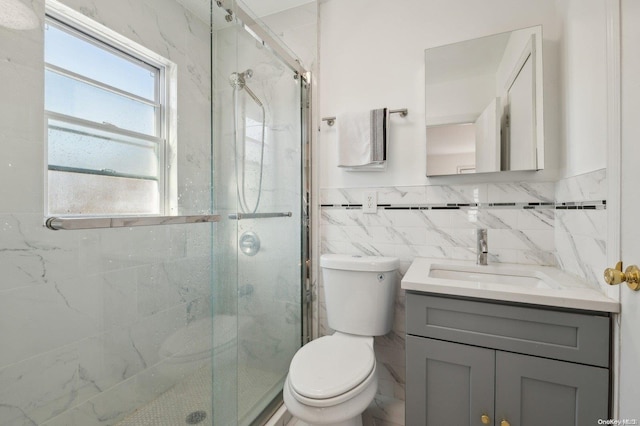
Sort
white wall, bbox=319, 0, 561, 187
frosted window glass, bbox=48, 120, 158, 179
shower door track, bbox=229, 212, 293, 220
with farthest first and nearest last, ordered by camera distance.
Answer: white wall, bbox=319, 0, 561, 187
shower door track, bbox=229, 212, 293, 220
frosted window glass, bbox=48, 120, 158, 179

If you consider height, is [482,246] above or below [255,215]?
below

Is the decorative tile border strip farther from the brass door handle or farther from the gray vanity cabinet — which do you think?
the gray vanity cabinet

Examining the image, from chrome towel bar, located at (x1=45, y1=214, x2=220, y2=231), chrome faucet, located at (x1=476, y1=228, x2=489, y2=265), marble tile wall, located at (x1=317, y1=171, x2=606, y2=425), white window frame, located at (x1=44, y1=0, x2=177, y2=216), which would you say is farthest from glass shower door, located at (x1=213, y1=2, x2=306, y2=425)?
chrome faucet, located at (x1=476, y1=228, x2=489, y2=265)

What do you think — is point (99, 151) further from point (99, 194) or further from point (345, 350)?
point (345, 350)

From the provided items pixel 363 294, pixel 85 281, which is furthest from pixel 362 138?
pixel 85 281

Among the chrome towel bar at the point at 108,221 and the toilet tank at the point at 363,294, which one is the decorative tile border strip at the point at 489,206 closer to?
the toilet tank at the point at 363,294

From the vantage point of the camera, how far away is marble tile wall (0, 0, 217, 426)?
1055mm

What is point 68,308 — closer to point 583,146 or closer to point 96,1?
point 96,1

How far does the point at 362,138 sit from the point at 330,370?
119 cm

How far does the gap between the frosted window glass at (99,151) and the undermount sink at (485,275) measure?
1.53 m

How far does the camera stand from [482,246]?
4.73 ft

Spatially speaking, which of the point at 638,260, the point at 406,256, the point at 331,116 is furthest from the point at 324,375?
the point at 331,116

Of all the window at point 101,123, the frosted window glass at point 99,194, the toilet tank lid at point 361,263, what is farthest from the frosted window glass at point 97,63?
the toilet tank lid at point 361,263

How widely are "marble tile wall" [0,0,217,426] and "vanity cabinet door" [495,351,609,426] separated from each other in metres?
1.17
